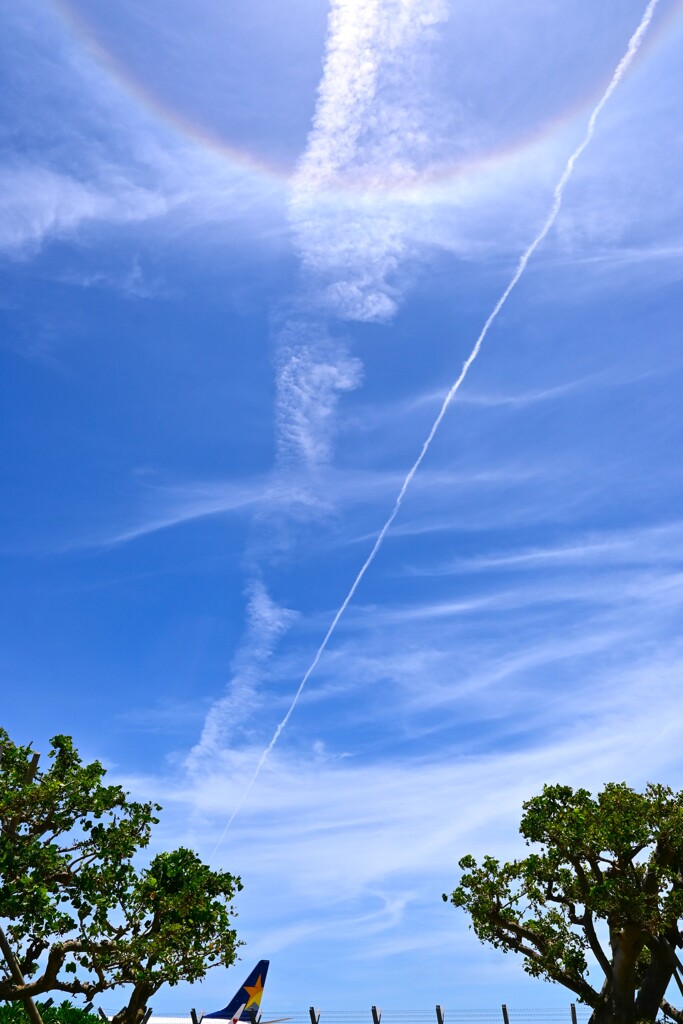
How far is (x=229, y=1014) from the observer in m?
41.3

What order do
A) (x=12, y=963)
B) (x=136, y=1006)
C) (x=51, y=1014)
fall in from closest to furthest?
(x=12, y=963)
(x=136, y=1006)
(x=51, y=1014)

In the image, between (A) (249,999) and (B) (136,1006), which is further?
(A) (249,999)

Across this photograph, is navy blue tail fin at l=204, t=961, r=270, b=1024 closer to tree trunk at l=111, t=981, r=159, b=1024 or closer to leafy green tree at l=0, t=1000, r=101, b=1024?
leafy green tree at l=0, t=1000, r=101, b=1024

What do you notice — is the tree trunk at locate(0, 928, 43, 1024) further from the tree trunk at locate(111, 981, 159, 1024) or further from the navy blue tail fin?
the navy blue tail fin

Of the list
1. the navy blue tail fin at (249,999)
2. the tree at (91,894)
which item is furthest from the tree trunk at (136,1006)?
the navy blue tail fin at (249,999)

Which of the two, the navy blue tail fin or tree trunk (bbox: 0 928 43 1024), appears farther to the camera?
the navy blue tail fin

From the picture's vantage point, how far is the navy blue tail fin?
4128cm

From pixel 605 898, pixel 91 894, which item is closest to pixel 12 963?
pixel 91 894

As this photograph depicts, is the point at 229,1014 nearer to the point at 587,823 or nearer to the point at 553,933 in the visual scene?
the point at 553,933

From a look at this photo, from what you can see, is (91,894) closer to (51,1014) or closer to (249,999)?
(51,1014)

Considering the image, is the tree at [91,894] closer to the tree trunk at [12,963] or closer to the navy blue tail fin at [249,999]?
the tree trunk at [12,963]

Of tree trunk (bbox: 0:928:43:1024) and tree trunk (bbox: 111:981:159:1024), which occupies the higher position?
tree trunk (bbox: 0:928:43:1024)

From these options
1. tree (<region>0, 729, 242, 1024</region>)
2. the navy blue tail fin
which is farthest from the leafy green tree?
the navy blue tail fin

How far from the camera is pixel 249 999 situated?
42.1 m
